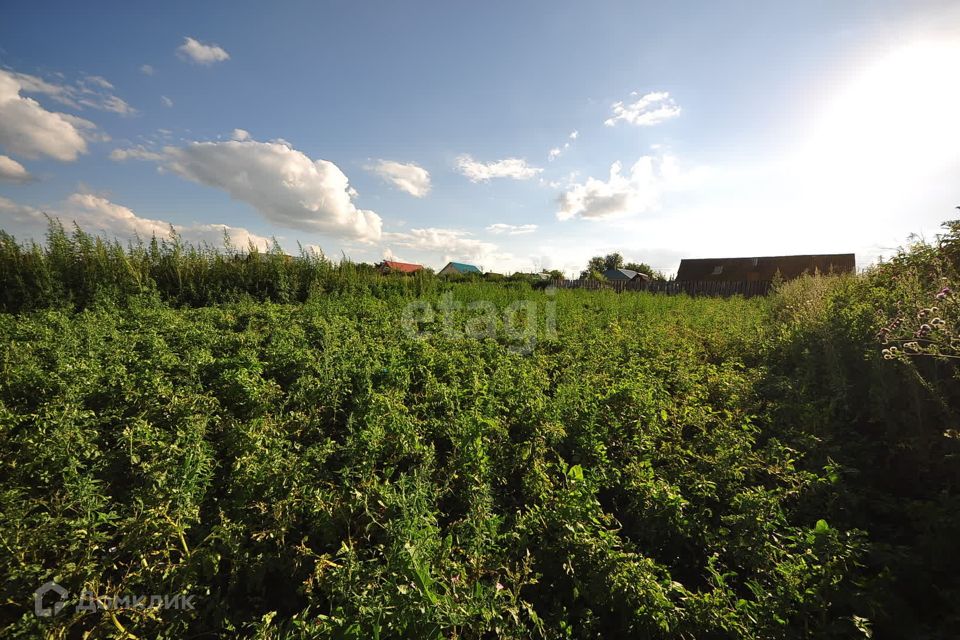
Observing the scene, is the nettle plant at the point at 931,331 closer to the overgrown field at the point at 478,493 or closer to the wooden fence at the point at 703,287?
the overgrown field at the point at 478,493

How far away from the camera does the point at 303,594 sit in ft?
6.16

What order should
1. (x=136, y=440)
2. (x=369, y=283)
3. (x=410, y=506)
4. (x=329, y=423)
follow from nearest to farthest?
(x=410, y=506) → (x=136, y=440) → (x=329, y=423) → (x=369, y=283)

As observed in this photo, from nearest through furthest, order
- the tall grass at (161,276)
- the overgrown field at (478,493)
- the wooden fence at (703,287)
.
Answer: the overgrown field at (478,493) < the tall grass at (161,276) < the wooden fence at (703,287)

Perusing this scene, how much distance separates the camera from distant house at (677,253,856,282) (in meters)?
24.2

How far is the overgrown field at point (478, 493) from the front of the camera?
1687 millimetres

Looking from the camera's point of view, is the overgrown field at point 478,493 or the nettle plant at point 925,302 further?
the nettle plant at point 925,302

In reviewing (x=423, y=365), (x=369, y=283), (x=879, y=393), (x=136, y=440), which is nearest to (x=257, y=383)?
(x=136, y=440)

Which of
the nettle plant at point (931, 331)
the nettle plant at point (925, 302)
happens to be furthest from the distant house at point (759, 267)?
the nettle plant at point (931, 331)

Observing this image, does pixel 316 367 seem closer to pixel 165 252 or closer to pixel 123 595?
pixel 123 595

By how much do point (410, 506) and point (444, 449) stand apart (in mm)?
1203

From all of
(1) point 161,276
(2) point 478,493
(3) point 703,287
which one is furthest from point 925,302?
(3) point 703,287

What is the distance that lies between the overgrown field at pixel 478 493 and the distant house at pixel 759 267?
71.0 ft

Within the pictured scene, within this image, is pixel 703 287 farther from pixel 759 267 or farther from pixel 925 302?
pixel 925 302

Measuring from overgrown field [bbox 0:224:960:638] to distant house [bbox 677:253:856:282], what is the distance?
2165 cm
